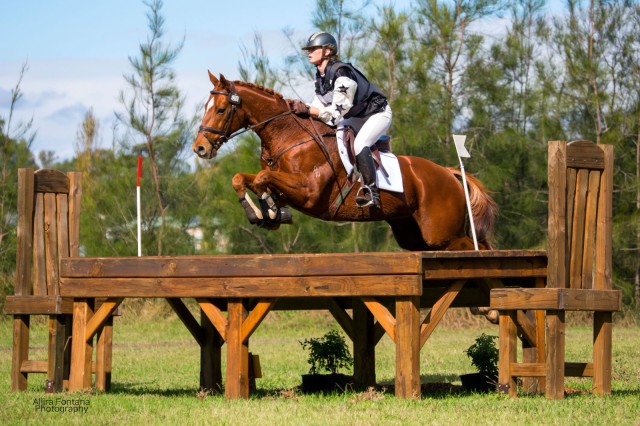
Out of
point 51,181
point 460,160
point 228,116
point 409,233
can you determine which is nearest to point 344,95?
point 228,116

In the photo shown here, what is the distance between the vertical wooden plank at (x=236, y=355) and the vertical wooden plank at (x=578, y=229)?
2591 millimetres

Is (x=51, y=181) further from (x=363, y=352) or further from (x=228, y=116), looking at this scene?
(x=363, y=352)

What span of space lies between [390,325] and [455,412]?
0.92 metres

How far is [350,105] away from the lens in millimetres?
9562

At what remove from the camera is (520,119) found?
24.0 meters

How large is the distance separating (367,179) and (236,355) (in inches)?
79.1

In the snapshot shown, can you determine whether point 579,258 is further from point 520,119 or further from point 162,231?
point 520,119

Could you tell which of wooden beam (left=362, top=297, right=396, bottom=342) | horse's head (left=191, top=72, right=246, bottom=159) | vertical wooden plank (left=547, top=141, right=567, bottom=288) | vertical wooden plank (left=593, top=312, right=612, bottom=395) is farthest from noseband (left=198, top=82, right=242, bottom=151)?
vertical wooden plank (left=593, top=312, right=612, bottom=395)

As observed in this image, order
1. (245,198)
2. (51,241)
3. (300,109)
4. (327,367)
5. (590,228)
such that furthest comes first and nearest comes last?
(327,367) < (51,241) < (300,109) < (245,198) < (590,228)

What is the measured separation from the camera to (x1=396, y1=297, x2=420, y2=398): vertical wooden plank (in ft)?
26.5

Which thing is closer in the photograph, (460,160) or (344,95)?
(344,95)

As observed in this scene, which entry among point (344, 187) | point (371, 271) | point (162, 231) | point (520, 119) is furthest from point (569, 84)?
point (371, 271)

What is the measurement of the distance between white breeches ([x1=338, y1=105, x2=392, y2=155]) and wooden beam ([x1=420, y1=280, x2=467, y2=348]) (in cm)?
169

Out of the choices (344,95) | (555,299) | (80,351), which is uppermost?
(344,95)
